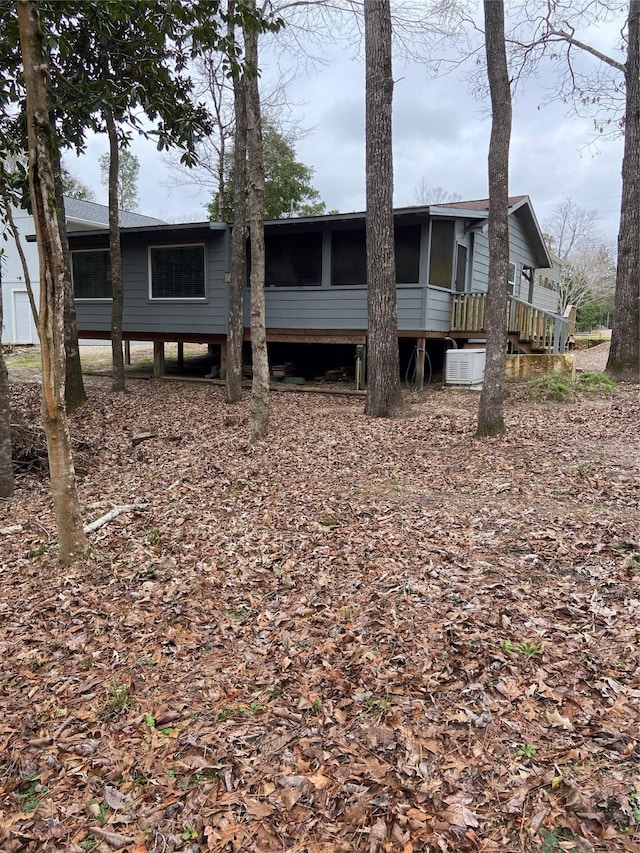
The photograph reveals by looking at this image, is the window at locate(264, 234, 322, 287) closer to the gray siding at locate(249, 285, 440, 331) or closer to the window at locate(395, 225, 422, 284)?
the gray siding at locate(249, 285, 440, 331)

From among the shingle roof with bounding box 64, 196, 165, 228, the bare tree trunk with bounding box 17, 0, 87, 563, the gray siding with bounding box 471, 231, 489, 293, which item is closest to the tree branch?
the gray siding with bounding box 471, 231, 489, 293

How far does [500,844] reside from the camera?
1799mm

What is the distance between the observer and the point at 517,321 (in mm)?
12297

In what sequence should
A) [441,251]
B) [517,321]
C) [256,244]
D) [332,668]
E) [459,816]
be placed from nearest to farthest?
[459,816], [332,668], [256,244], [441,251], [517,321]

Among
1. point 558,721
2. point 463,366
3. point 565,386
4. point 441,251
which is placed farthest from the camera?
point 441,251

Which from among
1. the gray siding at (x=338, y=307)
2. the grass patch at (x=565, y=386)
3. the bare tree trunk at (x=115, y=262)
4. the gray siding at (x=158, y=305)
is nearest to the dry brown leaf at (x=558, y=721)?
the grass patch at (x=565, y=386)

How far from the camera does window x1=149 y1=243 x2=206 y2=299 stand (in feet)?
43.8

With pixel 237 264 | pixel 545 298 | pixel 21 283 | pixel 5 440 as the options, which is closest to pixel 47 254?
pixel 5 440

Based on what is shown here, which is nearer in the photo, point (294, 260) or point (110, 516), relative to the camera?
point (110, 516)

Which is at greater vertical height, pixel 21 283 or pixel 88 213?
pixel 88 213

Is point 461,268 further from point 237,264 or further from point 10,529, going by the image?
point 10,529

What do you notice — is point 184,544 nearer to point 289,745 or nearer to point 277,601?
point 277,601

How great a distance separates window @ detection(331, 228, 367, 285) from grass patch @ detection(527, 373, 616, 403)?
434 centimetres

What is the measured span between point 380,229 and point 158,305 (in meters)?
7.27
